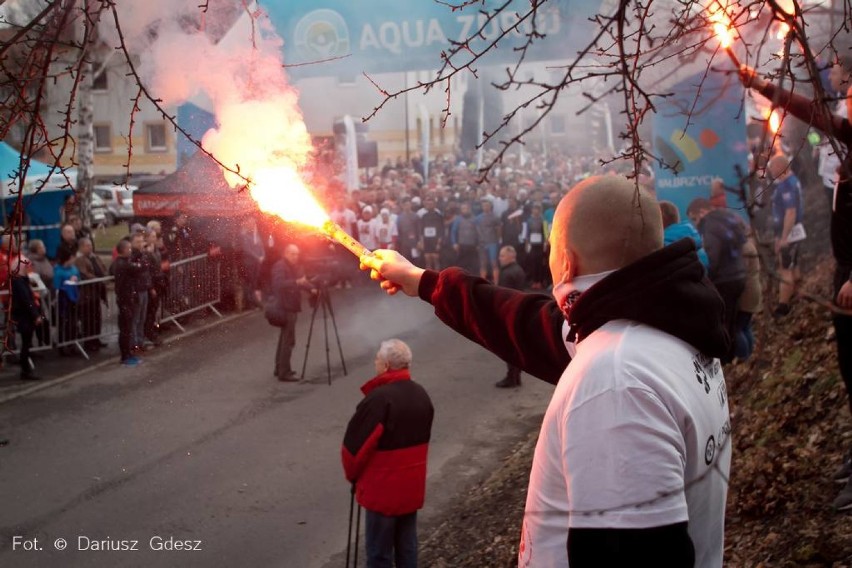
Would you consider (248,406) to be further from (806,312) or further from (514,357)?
(514,357)

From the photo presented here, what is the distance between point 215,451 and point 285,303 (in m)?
3.02

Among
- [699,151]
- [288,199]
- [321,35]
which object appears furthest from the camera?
[699,151]

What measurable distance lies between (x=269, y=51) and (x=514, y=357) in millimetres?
3012


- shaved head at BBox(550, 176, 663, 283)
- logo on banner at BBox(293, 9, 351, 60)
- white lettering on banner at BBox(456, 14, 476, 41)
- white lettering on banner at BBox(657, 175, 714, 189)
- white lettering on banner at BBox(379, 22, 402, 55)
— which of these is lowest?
shaved head at BBox(550, 176, 663, 283)

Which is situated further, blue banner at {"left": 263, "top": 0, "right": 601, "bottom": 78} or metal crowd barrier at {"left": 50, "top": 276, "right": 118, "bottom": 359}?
Answer: metal crowd barrier at {"left": 50, "top": 276, "right": 118, "bottom": 359}

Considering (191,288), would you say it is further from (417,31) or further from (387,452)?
(387,452)

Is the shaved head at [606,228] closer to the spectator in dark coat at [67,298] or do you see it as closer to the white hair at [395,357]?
the white hair at [395,357]

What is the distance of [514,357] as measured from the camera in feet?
9.93

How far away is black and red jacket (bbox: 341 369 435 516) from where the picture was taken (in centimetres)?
596

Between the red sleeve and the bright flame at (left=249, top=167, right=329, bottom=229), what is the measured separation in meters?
0.95

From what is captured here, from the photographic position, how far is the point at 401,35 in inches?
510

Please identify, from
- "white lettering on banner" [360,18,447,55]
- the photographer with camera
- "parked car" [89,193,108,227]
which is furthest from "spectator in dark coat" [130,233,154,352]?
"parked car" [89,193,108,227]

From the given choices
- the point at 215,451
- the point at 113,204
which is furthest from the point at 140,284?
the point at 113,204

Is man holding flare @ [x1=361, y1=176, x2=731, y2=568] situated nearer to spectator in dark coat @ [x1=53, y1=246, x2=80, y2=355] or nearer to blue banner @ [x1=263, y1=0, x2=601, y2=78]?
blue banner @ [x1=263, y1=0, x2=601, y2=78]
